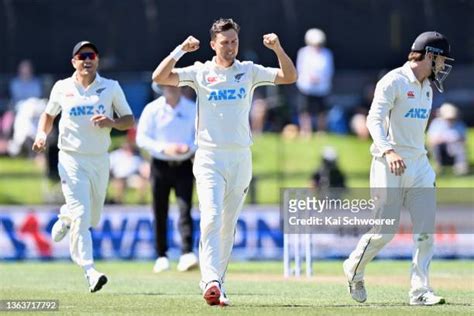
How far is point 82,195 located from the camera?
13625 millimetres

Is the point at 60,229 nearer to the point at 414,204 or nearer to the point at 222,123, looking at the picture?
the point at 222,123

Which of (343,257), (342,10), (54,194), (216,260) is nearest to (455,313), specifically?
(216,260)

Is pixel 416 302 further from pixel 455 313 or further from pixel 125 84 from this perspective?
pixel 125 84

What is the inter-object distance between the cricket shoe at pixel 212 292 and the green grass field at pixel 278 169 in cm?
992

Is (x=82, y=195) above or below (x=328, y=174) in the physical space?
above

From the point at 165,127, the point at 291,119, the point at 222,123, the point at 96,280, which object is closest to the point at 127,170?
the point at 291,119

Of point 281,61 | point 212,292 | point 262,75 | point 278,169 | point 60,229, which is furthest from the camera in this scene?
point 278,169

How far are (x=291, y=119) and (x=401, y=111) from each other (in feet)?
34.9

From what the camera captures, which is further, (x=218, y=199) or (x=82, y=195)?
(x=82, y=195)

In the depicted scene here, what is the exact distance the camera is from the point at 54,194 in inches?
854

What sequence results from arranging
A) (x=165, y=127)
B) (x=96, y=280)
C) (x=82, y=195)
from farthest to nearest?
(x=165, y=127)
(x=82, y=195)
(x=96, y=280)

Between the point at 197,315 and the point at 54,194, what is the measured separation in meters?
10.7

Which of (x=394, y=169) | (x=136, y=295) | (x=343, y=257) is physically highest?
(x=394, y=169)

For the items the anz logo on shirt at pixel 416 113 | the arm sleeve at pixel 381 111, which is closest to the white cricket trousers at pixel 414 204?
the arm sleeve at pixel 381 111
